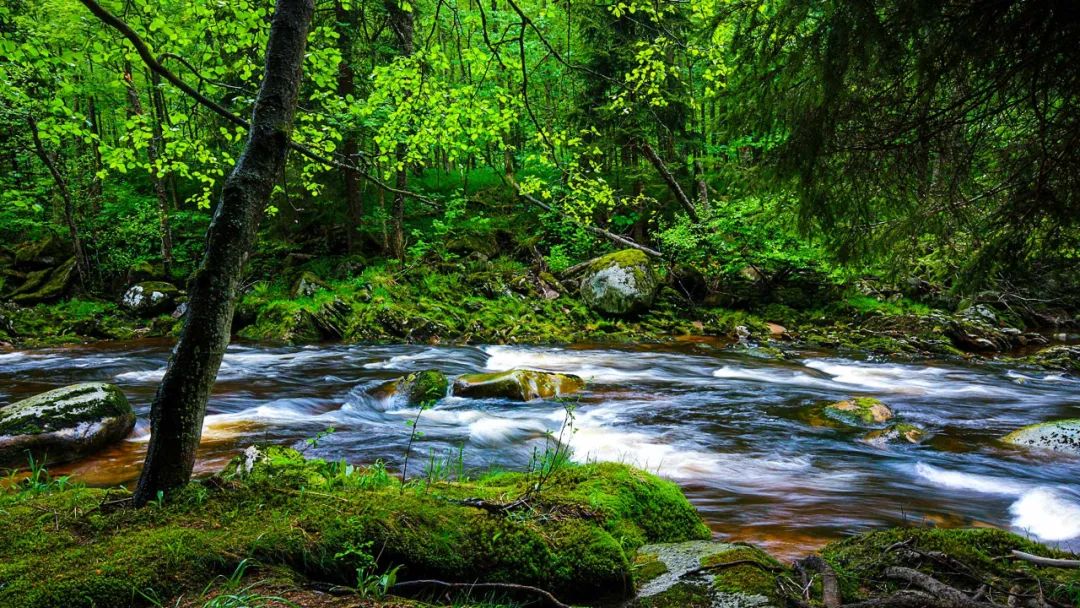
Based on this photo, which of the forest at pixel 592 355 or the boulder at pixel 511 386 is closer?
the forest at pixel 592 355

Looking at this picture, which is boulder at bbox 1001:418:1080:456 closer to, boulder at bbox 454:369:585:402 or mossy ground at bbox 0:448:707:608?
boulder at bbox 454:369:585:402

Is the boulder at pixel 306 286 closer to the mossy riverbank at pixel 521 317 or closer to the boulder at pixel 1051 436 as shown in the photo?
the mossy riverbank at pixel 521 317

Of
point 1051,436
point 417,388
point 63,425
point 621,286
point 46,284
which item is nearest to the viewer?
point 63,425

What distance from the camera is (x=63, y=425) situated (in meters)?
6.10

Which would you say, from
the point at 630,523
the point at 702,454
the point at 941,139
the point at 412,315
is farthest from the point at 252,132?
the point at 412,315

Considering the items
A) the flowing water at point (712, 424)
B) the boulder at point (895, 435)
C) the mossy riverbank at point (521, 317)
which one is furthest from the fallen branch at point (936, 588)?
the mossy riverbank at point (521, 317)

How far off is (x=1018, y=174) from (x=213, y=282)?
484cm

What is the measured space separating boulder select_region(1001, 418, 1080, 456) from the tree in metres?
8.58

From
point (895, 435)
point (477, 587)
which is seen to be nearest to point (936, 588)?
point (477, 587)

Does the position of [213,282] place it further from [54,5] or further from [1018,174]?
Result: [54,5]

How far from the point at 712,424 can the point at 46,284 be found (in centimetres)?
2016

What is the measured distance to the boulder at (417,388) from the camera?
891 centimetres

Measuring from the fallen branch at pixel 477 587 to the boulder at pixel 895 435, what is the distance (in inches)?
246

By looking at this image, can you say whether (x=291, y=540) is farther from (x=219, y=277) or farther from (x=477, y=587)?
(x=219, y=277)
